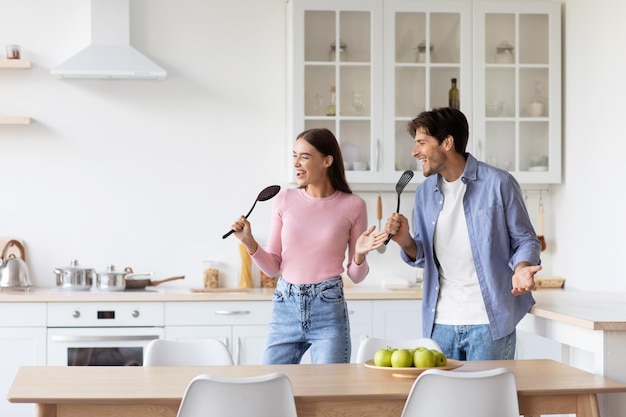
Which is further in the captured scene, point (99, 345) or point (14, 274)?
point (14, 274)

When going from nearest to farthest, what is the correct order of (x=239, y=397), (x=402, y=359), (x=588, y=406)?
(x=239, y=397)
(x=588, y=406)
(x=402, y=359)

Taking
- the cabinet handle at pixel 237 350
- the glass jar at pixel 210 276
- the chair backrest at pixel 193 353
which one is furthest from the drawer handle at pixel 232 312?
the chair backrest at pixel 193 353

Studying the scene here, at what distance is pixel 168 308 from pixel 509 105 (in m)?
2.14

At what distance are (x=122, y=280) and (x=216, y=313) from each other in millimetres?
556

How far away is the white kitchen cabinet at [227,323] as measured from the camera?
14.8 feet

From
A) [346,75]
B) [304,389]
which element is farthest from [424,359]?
[346,75]

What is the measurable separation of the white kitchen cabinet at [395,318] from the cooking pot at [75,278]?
1470mm

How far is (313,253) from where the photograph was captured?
10.3 ft

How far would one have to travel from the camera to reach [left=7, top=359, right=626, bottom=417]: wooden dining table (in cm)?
229

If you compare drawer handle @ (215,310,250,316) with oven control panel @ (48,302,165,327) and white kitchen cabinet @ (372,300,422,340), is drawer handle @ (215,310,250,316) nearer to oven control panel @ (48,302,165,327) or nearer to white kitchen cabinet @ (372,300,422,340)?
oven control panel @ (48,302,165,327)

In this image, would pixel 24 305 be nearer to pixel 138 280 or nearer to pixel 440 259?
pixel 138 280

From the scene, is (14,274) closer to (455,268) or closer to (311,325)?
(311,325)

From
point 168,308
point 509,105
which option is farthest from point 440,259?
point 509,105

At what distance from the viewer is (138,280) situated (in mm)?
4805
